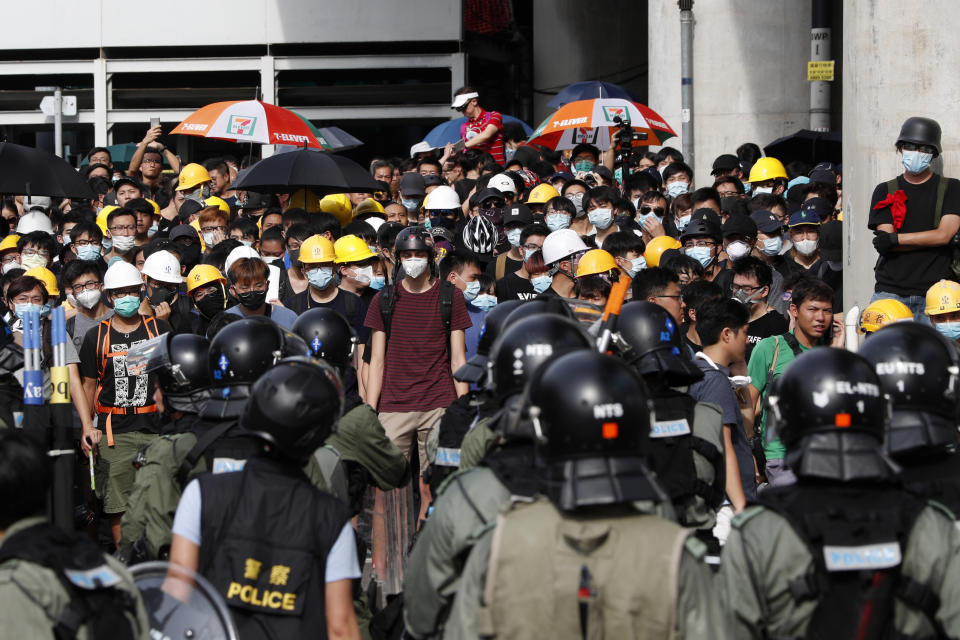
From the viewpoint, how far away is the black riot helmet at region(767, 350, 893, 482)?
12.6 ft

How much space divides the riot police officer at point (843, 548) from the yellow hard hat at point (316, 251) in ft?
21.2

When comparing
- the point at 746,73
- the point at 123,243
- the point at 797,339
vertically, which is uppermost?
the point at 746,73

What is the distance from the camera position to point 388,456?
245 inches

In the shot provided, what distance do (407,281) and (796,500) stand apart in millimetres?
5517

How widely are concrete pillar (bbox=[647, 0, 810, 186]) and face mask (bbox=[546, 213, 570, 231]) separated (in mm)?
7244

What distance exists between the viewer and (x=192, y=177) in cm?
1555

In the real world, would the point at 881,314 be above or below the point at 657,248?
below

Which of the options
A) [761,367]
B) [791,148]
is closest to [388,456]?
[761,367]

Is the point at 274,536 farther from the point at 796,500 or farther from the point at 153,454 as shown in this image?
the point at 796,500

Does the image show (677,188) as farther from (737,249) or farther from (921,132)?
(921,132)

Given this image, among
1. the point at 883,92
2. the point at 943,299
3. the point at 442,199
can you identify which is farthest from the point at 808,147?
the point at 943,299

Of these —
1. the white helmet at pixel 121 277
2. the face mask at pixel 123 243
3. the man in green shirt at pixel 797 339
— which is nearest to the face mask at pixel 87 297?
the white helmet at pixel 121 277

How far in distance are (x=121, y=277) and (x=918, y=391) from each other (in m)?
5.74

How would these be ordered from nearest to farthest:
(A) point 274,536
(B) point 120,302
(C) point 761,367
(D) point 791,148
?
(A) point 274,536 → (C) point 761,367 → (B) point 120,302 → (D) point 791,148
